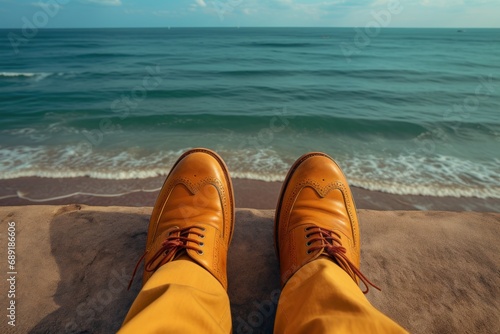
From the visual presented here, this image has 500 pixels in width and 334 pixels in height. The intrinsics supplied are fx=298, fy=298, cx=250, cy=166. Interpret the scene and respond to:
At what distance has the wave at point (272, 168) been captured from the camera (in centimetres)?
300

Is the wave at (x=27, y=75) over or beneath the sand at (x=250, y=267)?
beneath

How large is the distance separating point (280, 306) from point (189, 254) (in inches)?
18.1

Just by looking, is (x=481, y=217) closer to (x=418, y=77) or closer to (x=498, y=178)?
(x=498, y=178)

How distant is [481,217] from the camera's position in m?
2.10

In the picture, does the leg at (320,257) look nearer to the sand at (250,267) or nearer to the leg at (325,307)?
the leg at (325,307)

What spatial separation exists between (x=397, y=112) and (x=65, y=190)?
19.7ft

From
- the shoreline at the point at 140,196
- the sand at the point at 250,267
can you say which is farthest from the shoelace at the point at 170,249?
the shoreline at the point at 140,196

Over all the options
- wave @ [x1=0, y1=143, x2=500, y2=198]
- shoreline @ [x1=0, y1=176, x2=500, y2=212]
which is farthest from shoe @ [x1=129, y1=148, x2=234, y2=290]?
wave @ [x1=0, y1=143, x2=500, y2=198]

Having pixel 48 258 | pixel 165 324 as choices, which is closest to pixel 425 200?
pixel 165 324

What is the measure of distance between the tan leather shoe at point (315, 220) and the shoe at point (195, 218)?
32 centimetres

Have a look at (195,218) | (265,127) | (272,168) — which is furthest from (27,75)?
(195,218)

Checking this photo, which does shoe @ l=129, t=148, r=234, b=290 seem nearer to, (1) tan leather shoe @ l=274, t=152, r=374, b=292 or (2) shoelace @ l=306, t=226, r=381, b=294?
(1) tan leather shoe @ l=274, t=152, r=374, b=292

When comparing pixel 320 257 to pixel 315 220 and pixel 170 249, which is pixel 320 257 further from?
pixel 170 249

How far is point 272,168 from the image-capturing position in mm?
3381
